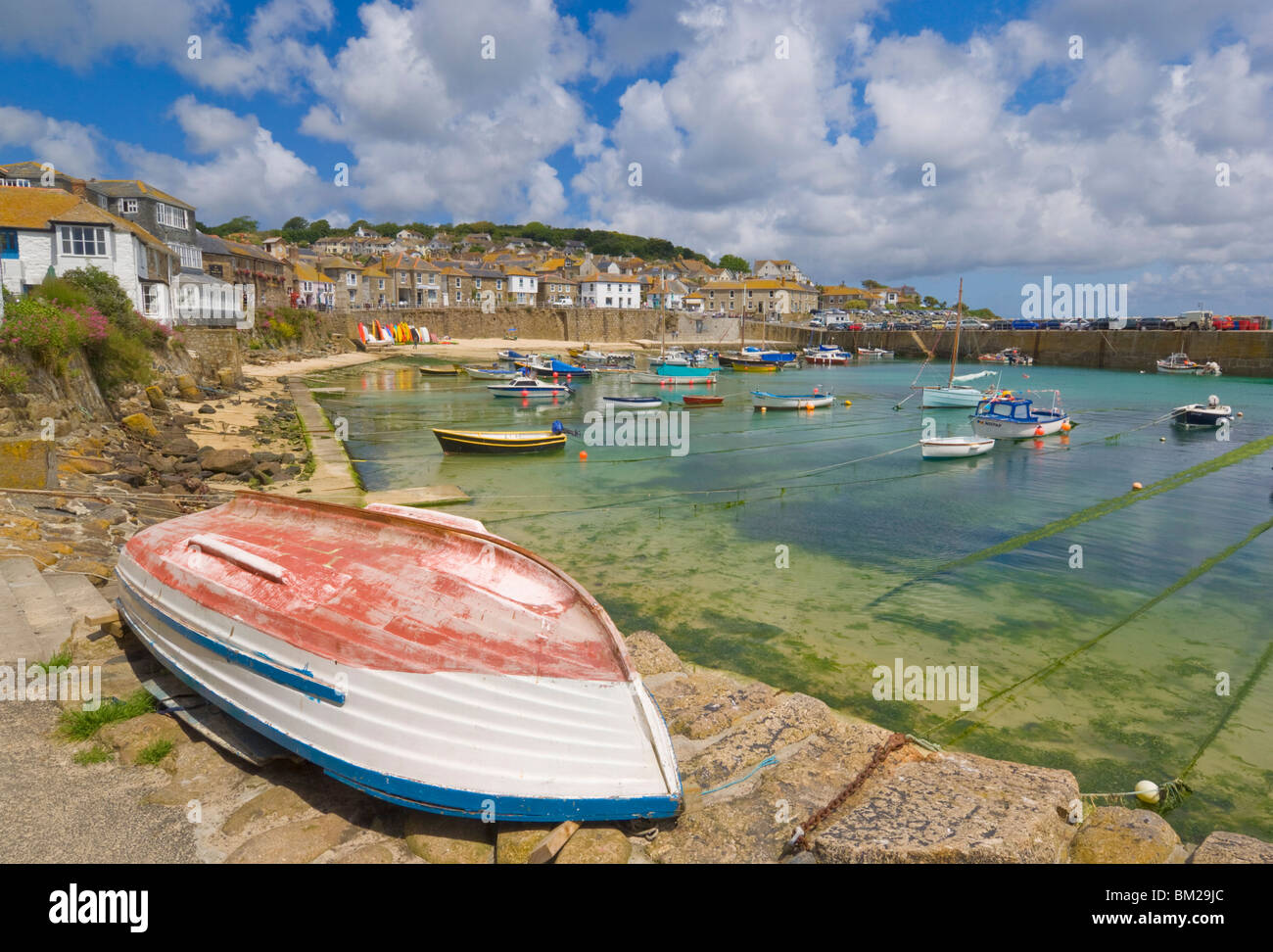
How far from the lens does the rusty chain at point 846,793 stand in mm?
5102

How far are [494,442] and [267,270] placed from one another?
6606 centimetres

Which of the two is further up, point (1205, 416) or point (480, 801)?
point (1205, 416)

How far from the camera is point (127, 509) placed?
14.4 meters

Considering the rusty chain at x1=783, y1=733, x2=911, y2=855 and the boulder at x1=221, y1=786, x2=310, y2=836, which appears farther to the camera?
the boulder at x1=221, y1=786, x2=310, y2=836

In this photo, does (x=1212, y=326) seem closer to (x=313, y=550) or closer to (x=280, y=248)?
(x=313, y=550)

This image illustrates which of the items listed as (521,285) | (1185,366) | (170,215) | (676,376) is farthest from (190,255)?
(1185,366)

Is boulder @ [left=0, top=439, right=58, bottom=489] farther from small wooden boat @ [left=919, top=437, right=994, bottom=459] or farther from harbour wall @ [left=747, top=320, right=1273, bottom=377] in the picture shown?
harbour wall @ [left=747, top=320, right=1273, bottom=377]

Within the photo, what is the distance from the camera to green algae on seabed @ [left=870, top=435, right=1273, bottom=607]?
16141 mm

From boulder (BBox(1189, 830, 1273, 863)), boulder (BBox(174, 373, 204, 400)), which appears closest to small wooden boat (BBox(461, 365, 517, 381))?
boulder (BBox(174, 373, 204, 400))

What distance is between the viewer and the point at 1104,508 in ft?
71.5

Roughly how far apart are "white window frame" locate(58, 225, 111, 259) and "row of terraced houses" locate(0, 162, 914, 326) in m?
0.05

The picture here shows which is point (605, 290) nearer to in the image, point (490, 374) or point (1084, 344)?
point (490, 374)
